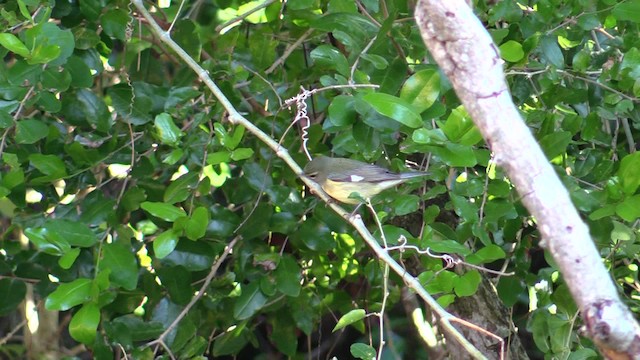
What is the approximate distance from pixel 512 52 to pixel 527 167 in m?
1.29

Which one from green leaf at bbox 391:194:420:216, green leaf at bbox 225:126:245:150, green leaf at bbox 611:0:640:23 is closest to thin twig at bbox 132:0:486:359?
green leaf at bbox 225:126:245:150

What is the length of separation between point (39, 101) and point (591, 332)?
81.7 inches

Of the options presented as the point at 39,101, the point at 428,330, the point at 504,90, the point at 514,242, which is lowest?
the point at 428,330

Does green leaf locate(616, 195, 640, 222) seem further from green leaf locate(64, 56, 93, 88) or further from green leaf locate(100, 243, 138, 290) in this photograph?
green leaf locate(64, 56, 93, 88)

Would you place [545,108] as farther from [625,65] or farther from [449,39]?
[449,39]

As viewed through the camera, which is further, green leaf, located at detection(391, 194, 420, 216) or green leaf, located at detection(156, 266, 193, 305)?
green leaf, located at detection(156, 266, 193, 305)

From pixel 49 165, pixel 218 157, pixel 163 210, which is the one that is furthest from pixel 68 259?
pixel 218 157

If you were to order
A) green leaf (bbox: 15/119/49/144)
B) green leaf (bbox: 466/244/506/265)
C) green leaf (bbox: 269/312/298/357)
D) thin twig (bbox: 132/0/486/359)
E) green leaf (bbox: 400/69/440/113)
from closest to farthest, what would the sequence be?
thin twig (bbox: 132/0/486/359) → green leaf (bbox: 400/69/440/113) → green leaf (bbox: 466/244/506/265) → green leaf (bbox: 15/119/49/144) → green leaf (bbox: 269/312/298/357)

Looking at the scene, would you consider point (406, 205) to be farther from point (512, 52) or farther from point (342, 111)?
point (512, 52)

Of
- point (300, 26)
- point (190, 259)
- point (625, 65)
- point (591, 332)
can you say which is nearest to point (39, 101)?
point (190, 259)

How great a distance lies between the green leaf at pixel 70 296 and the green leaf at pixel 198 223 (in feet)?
1.13

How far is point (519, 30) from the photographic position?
3.17 metres

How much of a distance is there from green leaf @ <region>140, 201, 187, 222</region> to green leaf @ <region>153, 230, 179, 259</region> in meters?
0.08

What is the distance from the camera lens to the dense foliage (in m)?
2.72
